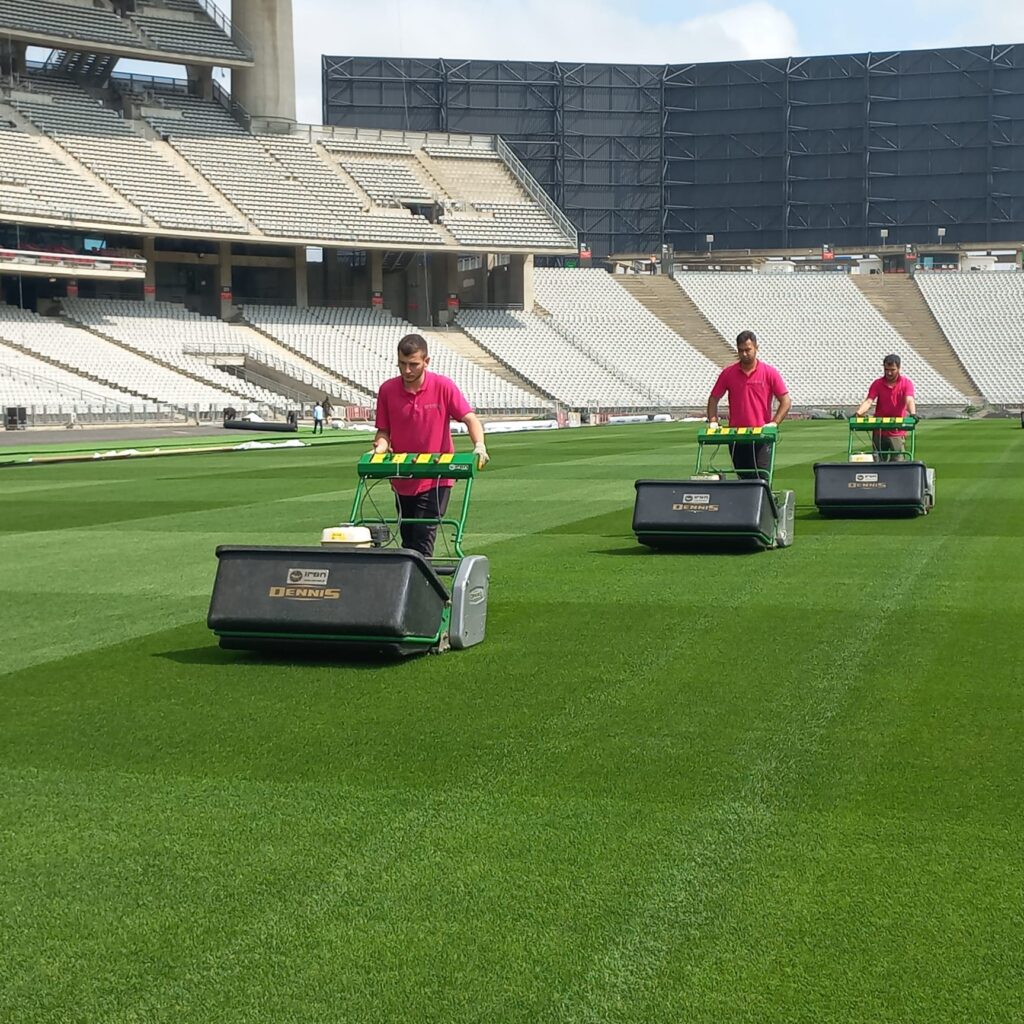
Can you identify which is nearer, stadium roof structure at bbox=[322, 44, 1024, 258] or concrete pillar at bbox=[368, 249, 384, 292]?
concrete pillar at bbox=[368, 249, 384, 292]

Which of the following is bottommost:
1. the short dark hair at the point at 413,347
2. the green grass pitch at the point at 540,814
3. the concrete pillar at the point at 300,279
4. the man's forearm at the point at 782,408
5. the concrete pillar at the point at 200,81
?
the green grass pitch at the point at 540,814

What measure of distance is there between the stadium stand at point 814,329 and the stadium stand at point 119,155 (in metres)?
28.4

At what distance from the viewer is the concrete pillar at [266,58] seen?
74875 millimetres

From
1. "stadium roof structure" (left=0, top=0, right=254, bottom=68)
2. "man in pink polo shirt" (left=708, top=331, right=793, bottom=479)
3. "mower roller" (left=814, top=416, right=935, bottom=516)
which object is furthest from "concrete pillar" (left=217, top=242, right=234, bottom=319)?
"man in pink polo shirt" (left=708, top=331, right=793, bottom=479)

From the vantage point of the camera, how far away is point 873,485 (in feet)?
54.9

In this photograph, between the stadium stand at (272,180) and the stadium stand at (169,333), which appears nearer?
the stadium stand at (169,333)

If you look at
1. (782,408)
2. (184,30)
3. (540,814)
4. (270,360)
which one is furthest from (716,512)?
(184,30)

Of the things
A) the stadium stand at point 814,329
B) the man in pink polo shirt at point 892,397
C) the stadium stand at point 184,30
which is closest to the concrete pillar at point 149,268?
the stadium stand at point 184,30

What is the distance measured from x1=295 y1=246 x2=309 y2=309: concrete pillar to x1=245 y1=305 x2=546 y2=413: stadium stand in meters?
1.16

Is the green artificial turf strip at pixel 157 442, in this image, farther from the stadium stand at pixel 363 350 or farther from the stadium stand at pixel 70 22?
the stadium stand at pixel 70 22

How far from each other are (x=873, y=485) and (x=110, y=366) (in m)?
43.7

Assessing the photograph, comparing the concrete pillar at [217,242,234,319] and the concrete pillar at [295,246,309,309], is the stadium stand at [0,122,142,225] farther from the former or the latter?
the concrete pillar at [295,246,309,309]

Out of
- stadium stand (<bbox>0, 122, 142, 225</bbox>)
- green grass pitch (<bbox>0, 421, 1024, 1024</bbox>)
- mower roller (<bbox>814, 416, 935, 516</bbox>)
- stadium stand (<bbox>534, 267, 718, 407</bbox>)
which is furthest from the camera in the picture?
stadium stand (<bbox>534, 267, 718, 407</bbox>)

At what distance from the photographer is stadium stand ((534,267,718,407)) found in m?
73.0
